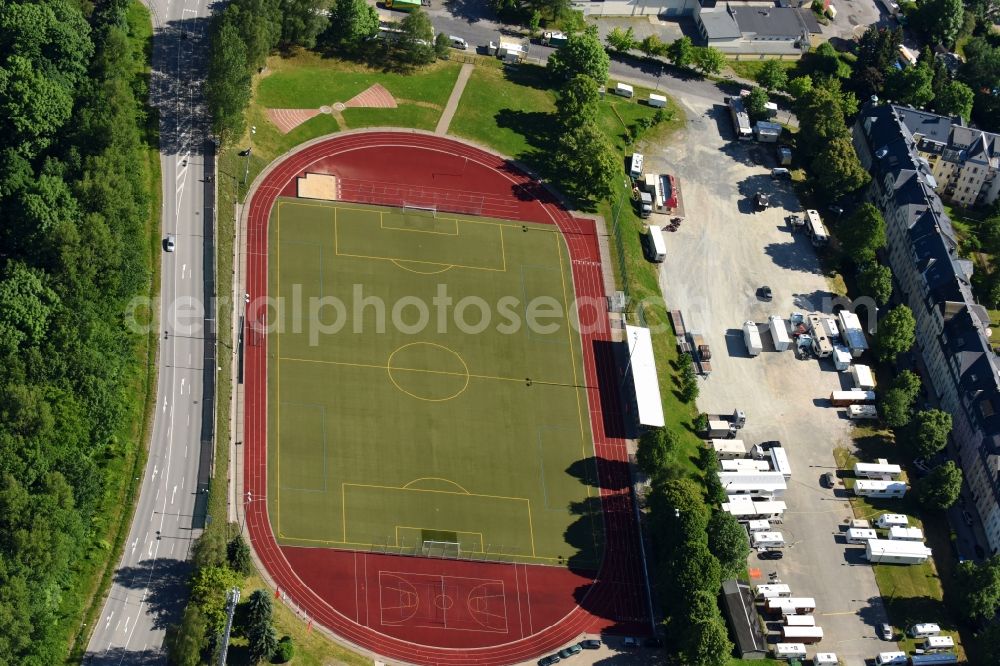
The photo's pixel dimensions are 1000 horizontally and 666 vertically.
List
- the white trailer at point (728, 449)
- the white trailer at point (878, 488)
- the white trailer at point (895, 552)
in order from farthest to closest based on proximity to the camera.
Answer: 1. the white trailer at point (878, 488)
2. the white trailer at point (728, 449)
3. the white trailer at point (895, 552)

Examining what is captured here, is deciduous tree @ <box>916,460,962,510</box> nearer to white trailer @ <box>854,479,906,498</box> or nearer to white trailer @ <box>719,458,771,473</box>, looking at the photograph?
white trailer @ <box>854,479,906,498</box>

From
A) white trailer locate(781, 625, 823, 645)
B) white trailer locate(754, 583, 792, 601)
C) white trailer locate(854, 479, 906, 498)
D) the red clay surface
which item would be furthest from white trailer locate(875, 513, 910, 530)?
the red clay surface

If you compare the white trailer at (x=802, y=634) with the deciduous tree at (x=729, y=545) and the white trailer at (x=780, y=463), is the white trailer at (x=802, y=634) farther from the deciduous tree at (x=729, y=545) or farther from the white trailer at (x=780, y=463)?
the white trailer at (x=780, y=463)

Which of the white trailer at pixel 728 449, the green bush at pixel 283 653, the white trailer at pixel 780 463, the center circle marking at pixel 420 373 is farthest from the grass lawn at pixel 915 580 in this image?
the green bush at pixel 283 653

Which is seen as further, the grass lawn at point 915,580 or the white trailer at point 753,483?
the white trailer at point 753,483

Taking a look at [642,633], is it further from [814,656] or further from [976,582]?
[976,582]

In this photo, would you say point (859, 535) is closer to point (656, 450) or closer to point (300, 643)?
point (656, 450)
